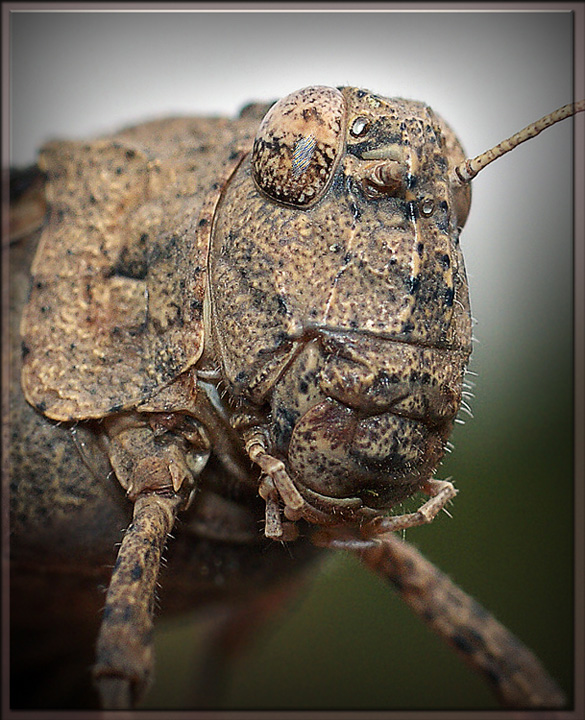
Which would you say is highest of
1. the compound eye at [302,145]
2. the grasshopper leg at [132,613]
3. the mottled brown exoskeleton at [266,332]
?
the compound eye at [302,145]

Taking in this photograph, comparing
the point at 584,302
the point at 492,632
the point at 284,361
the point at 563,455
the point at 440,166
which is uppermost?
the point at 440,166

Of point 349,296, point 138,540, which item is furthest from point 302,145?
point 138,540

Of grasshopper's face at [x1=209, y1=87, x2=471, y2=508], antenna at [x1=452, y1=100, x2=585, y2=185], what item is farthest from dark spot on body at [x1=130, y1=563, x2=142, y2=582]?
antenna at [x1=452, y1=100, x2=585, y2=185]

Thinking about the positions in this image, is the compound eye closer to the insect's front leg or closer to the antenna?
the antenna

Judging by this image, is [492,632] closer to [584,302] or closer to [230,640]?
[584,302]

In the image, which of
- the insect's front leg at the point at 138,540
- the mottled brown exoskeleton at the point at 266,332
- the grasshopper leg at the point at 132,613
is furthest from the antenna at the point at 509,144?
the grasshopper leg at the point at 132,613

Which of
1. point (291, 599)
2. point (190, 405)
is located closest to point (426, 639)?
point (291, 599)

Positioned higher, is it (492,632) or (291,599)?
(492,632)

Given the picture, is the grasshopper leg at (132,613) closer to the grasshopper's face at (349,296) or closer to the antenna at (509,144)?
the grasshopper's face at (349,296)
